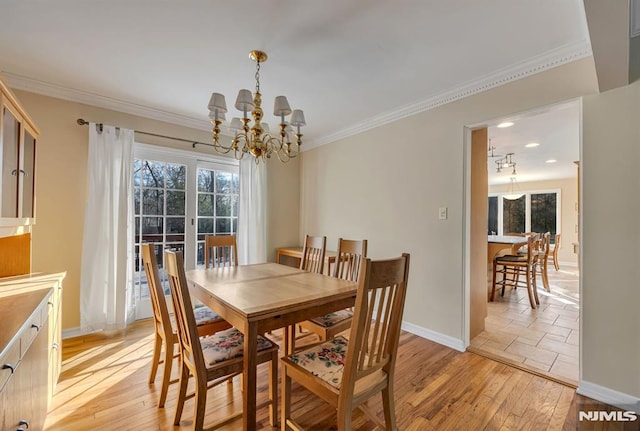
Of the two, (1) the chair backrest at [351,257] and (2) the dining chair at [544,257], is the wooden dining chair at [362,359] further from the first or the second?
(2) the dining chair at [544,257]

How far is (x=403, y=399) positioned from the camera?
1855 mm

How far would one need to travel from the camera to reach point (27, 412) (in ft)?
3.98

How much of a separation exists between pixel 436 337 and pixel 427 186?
1499 mm

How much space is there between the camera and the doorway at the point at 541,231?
2.46m

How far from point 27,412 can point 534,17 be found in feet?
10.9

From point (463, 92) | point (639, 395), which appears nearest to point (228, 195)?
point (463, 92)

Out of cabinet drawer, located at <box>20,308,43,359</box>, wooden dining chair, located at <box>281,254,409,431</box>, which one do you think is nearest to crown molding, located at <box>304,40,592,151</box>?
wooden dining chair, located at <box>281,254,409,431</box>

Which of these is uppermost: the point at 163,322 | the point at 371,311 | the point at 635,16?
the point at 635,16

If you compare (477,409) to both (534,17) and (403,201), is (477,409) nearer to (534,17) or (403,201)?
(403,201)

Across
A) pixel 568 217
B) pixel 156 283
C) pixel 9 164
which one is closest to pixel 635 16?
pixel 156 283

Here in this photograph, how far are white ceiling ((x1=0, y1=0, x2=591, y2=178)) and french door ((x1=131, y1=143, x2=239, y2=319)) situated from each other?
0.74 metres

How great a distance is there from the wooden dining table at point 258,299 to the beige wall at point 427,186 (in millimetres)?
1273

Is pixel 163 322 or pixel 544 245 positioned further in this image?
pixel 544 245

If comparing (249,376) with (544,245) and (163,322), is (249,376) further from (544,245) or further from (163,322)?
(544,245)
